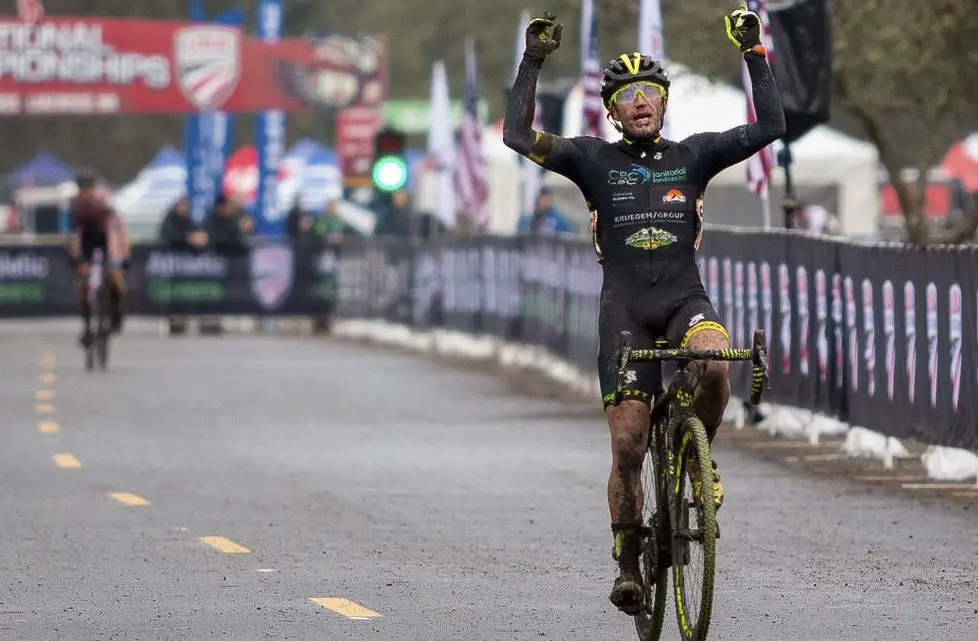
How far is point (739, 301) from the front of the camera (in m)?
19.5

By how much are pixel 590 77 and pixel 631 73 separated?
1729 centimetres

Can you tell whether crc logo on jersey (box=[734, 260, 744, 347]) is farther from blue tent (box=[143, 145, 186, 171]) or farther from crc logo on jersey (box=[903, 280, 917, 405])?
blue tent (box=[143, 145, 186, 171])

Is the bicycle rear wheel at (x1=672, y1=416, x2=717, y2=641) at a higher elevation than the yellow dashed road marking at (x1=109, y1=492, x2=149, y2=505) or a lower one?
higher

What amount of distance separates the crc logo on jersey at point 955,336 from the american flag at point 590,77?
11062 millimetres

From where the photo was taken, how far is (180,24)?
50.2 metres

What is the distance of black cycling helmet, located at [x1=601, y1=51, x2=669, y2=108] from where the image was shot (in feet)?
30.6

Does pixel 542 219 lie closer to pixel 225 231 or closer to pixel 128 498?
pixel 225 231

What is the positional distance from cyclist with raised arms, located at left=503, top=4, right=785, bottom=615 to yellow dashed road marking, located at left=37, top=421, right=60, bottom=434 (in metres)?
10.7

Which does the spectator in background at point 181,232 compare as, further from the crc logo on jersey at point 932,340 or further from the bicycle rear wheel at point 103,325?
the crc logo on jersey at point 932,340

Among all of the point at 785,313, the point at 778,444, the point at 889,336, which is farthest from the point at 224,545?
the point at 785,313

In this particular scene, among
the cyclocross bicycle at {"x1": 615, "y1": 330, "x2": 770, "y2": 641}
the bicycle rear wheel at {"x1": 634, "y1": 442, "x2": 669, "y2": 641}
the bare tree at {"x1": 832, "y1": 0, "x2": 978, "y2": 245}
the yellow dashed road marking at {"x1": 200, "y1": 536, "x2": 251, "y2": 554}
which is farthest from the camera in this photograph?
the bare tree at {"x1": 832, "y1": 0, "x2": 978, "y2": 245}

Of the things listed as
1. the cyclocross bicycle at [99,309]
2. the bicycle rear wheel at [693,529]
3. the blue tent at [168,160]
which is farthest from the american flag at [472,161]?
the blue tent at [168,160]

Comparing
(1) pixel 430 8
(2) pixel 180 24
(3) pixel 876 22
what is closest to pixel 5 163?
(1) pixel 430 8

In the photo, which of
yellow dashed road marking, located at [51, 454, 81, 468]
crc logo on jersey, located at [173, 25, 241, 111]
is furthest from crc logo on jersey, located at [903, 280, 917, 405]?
crc logo on jersey, located at [173, 25, 241, 111]
